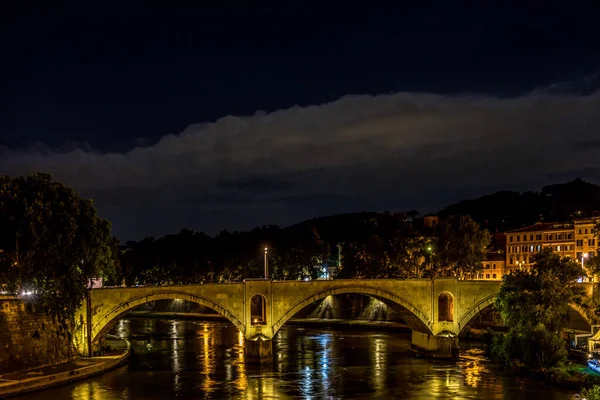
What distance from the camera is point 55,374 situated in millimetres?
42938

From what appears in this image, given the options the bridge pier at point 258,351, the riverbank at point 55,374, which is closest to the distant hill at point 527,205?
the bridge pier at point 258,351

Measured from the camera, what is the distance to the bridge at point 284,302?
51.3m

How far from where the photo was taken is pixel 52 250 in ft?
149

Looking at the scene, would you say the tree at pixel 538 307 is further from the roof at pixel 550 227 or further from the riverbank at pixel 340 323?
the roof at pixel 550 227

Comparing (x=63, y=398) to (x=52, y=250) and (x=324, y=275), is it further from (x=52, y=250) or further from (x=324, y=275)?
(x=324, y=275)

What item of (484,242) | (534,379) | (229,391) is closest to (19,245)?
(229,391)

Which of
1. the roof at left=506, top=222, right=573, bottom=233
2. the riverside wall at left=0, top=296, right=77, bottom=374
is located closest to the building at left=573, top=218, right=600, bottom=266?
the roof at left=506, top=222, right=573, bottom=233

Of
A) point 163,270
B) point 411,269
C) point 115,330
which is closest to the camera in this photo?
point 115,330

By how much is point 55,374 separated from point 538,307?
3073cm

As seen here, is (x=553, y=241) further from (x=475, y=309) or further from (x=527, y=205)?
(x=527, y=205)

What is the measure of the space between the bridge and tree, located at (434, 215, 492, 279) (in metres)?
23.0

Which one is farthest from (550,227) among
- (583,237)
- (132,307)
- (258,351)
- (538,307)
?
(132,307)

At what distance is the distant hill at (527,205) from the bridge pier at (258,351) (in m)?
86.3

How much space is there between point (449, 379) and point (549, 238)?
195 feet
